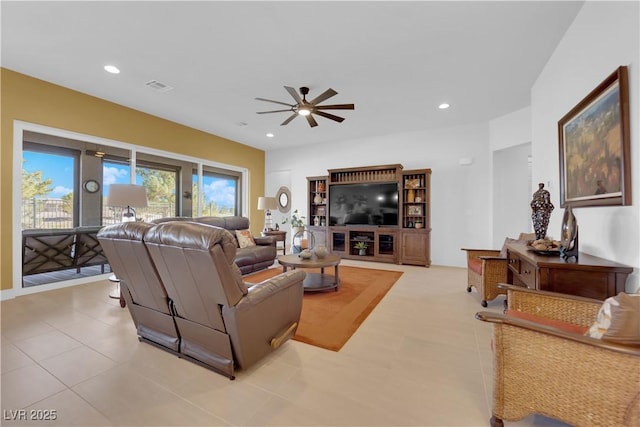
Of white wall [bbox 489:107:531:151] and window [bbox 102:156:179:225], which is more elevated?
white wall [bbox 489:107:531:151]

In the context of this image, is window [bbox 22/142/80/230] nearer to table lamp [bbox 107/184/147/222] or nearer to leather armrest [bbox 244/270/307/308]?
table lamp [bbox 107/184/147/222]

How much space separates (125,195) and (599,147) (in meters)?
5.02

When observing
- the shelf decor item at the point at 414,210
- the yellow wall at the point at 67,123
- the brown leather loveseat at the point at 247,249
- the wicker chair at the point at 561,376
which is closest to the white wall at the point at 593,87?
the wicker chair at the point at 561,376

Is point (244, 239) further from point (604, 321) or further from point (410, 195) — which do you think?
point (604, 321)

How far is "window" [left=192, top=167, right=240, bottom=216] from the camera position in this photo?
20.0ft

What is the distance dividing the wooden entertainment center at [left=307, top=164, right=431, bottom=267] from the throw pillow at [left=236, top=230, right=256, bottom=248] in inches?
77.3

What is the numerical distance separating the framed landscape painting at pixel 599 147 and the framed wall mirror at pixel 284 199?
5.95 metres

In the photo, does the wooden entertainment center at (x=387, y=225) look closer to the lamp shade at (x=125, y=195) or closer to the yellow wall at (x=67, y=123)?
the yellow wall at (x=67, y=123)

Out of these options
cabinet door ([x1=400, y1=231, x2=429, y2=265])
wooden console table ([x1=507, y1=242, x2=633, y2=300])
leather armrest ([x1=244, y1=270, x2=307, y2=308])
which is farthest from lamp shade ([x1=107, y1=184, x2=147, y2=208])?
cabinet door ([x1=400, y1=231, x2=429, y2=265])

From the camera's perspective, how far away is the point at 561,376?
1273 mm

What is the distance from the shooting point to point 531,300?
176 cm

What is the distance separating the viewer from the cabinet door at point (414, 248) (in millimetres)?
5434

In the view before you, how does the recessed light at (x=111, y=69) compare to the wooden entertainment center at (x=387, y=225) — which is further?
the wooden entertainment center at (x=387, y=225)

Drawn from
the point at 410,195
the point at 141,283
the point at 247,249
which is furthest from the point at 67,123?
the point at 410,195
